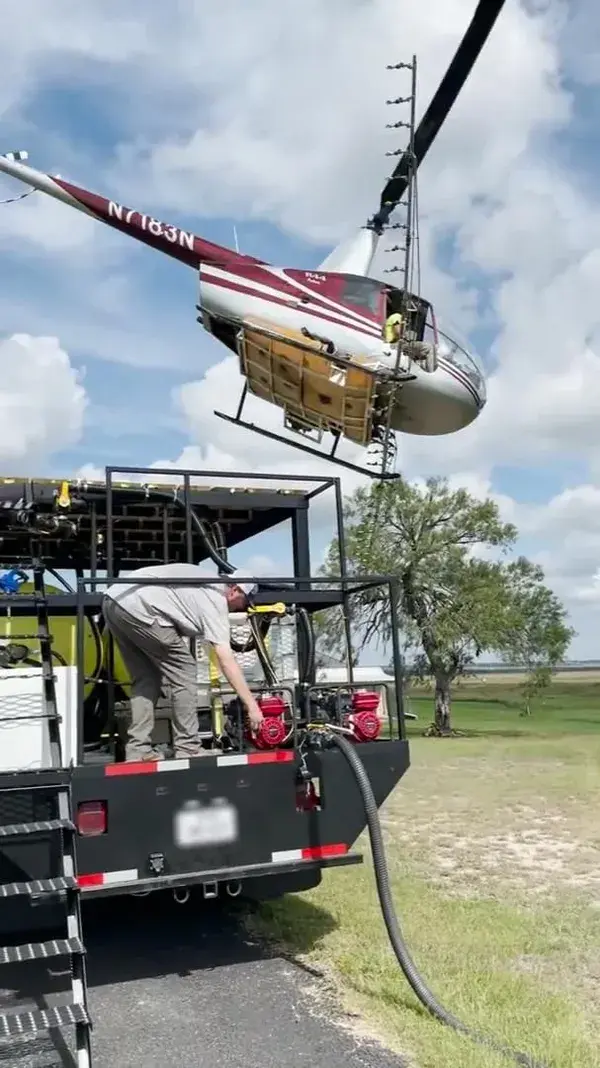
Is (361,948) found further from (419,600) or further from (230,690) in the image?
(419,600)

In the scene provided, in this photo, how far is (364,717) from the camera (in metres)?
6.00

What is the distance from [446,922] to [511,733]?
2527 cm

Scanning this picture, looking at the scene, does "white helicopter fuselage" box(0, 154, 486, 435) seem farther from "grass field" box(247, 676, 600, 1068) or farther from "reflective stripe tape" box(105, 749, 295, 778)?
"reflective stripe tape" box(105, 749, 295, 778)

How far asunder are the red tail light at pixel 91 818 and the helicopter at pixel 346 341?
5.77 m

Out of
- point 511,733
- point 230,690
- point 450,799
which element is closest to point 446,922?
point 230,690

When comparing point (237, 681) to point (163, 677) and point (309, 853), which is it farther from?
point (309, 853)

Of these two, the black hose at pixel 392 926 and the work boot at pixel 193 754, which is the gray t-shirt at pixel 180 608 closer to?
the work boot at pixel 193 754

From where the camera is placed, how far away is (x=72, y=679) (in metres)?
5.84

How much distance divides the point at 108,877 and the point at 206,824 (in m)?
0.57

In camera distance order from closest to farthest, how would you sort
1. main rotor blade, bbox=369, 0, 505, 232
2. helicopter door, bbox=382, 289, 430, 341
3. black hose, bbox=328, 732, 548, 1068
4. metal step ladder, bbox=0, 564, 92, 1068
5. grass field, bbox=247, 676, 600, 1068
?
1. metal step ladder, bbox=0, 564, 92, 1068
2. black hose, bbox=328, 732, 548, 1068
3. grass field, bbox=247, 676, 600, 1068
4. main rotor blade, bbox=369, 0, 505, 232
5. helicopter door, bbox=382, 289, 430, 341

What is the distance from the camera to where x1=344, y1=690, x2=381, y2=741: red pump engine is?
19.6 feet

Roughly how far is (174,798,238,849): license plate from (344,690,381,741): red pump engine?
0.92 meters

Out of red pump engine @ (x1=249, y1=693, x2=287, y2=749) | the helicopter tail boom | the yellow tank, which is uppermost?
the helicopter tail boom

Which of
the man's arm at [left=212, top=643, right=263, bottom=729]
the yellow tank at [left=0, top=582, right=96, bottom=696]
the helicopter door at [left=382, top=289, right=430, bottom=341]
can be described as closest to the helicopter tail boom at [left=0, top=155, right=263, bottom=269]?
the helicopter door at [left=382, top=289, right=430, bottom=341]
